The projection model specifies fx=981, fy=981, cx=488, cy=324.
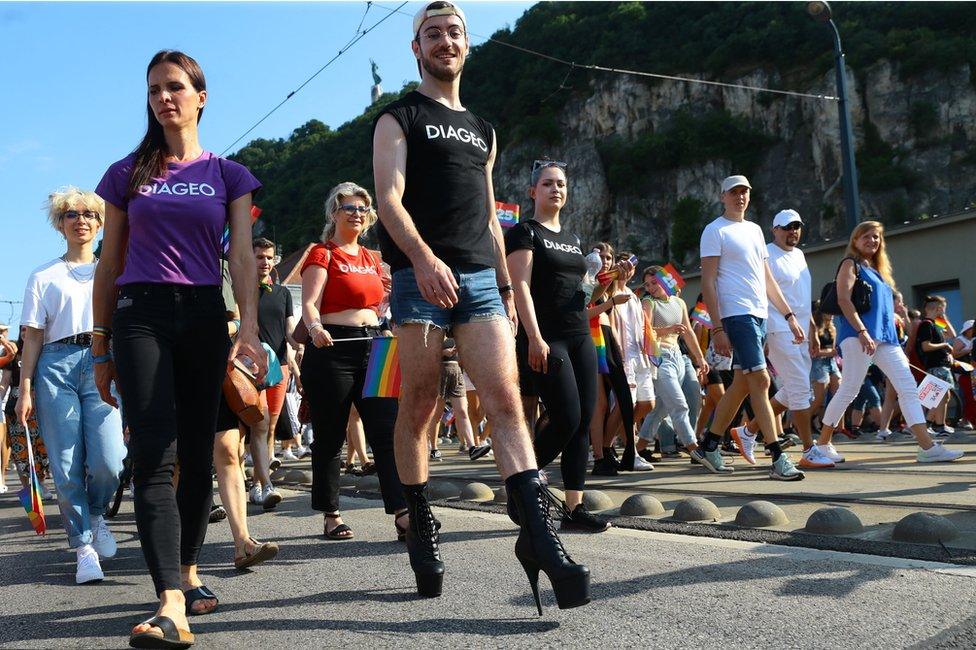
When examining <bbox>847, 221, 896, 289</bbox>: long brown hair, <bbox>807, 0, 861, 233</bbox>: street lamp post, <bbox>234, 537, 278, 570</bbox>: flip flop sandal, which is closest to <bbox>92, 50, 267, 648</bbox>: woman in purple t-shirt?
<bbox>234, 537, 278, 570</bbox>: flip flop sandal

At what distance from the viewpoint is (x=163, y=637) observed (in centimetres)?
304

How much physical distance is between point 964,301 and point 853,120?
54486mm

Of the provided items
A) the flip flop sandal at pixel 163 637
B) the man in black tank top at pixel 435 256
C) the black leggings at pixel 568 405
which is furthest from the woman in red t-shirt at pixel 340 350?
the flip flop sandal at pixel 163 637

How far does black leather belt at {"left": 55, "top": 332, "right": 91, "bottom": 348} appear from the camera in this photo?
5375 mm

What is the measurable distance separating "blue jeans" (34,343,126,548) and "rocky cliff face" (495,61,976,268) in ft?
229

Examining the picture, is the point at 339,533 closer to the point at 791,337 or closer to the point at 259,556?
the point at 259,556

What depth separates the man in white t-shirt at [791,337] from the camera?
790 centimetres

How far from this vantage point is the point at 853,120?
76250mm

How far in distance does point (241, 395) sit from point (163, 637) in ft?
5.08

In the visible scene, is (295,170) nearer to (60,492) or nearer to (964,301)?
(964,301)

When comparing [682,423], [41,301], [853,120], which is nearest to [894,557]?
[41,301]

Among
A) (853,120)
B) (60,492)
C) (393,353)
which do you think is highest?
(853,120)

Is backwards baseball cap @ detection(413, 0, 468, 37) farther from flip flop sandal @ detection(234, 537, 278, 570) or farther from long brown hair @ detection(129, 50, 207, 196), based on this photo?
flip flop sandal @ detection(234, 537, 278, 570)

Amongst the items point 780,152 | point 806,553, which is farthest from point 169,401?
point 780,152
